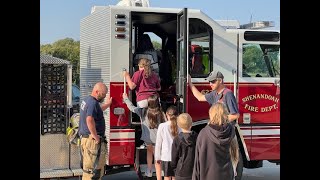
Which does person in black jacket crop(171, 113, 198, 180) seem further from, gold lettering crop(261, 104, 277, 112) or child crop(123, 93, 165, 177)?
gold lettering crop(261, 104, 277, 112)

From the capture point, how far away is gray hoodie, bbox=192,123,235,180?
15.6 ft

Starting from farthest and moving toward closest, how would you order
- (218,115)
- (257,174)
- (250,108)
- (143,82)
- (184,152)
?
(257,174) → (250,108) → (143,82) → (184,152) → (218,115)

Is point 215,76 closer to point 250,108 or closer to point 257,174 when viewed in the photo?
point 250,108

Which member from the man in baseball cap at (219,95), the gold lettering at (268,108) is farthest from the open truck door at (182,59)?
the gold lettering at (268,108)

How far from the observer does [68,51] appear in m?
8.64

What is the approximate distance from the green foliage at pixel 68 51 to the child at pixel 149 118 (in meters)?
1.04

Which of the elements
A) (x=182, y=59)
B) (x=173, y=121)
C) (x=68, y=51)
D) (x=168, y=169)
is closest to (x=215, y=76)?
(x=182, y=59)

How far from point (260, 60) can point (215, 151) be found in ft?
9.01

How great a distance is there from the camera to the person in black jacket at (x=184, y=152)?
5.21 metres

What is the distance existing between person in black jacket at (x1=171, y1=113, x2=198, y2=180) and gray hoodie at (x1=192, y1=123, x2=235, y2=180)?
331 mm

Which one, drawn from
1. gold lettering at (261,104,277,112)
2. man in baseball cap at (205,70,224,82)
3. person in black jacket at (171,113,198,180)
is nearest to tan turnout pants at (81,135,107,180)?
person in black jacket at (171,113,198,180)

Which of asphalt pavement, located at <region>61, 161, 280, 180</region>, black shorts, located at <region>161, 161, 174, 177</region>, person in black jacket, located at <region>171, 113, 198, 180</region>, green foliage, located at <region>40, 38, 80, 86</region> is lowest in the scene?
asphalt pavement, located at <region>61, 161, 280, 180</region>
